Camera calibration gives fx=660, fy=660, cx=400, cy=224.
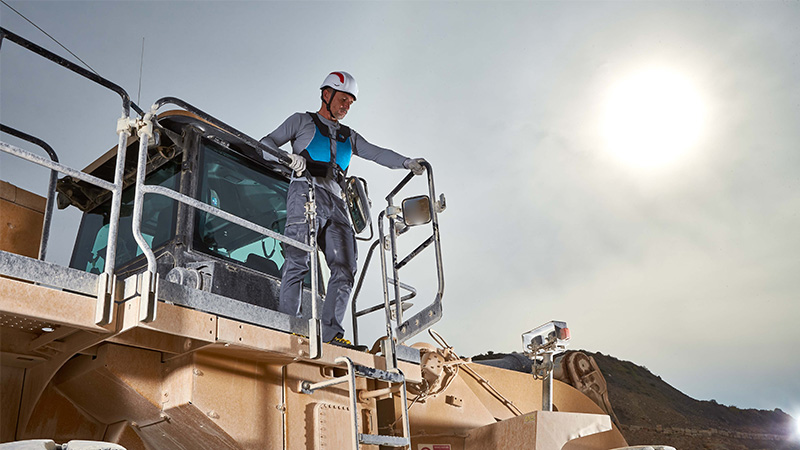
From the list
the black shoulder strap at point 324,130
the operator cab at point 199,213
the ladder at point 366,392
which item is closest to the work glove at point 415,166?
the black shoulder strap at point 324,130

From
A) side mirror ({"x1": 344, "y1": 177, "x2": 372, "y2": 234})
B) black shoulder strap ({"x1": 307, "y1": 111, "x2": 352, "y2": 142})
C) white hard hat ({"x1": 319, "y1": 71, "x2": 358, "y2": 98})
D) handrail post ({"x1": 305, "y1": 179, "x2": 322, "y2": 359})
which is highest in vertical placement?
white hard hat ({"x1": 319, "y1": 71, "x2": 358, "y2": 98})

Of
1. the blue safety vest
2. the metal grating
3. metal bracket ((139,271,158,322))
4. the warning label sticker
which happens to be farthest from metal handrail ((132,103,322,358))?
the warning label sticker

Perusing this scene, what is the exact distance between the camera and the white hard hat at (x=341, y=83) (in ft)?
16.7

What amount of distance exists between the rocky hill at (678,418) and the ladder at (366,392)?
2.93m

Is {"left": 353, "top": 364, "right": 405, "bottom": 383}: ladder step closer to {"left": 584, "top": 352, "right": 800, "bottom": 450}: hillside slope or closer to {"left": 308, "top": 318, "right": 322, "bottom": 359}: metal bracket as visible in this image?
{"left": 308, "top": 318, "right": 322, "bottom": 359}: metal bracket

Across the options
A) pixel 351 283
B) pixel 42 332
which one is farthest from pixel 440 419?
pixel 42 332

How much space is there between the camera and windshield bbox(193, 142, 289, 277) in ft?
14.4

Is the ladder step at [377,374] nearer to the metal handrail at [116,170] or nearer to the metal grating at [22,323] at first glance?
the metal handrail at [116,170]

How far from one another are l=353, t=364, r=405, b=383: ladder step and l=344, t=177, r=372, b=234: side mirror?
1.64 m

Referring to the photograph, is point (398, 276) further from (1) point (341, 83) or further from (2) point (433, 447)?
(1) point (341, 83)

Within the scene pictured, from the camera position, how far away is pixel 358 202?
5.39 m

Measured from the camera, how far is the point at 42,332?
3.19 metres

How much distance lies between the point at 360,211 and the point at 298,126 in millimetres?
957

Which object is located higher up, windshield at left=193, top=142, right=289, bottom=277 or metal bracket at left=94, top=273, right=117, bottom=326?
windshield at left=193, top=142, right=289, bottom=277
